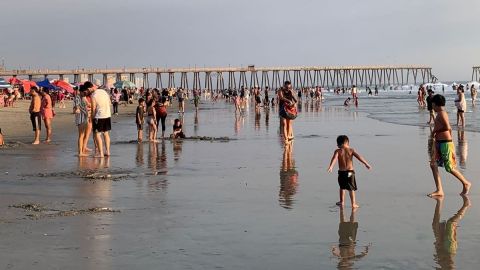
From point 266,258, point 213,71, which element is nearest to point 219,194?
point 266,258

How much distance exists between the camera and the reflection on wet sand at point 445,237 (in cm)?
519

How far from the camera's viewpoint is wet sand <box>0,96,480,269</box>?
17.3 feet

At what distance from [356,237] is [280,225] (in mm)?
800

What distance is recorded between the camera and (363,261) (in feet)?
17.0

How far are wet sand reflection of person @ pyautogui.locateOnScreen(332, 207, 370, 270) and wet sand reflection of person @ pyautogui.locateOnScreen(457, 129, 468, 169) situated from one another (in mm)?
5104

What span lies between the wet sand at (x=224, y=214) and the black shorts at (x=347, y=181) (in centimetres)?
22

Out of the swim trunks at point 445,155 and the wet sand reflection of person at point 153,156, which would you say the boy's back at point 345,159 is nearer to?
the swim trunks at point 445,155

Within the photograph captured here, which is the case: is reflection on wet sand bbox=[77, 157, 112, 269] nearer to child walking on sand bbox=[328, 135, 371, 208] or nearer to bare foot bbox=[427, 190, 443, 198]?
child walking on sand bbox=[328, 135, 371, 208]

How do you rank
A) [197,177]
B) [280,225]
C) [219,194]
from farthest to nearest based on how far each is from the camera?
[197,177] < [219,194] < [280,225]

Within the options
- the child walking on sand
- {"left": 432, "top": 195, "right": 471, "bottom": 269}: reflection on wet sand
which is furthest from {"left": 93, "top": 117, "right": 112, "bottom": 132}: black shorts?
{"left": 432, "top": 195, "right": 471, "bottom": 269}: reflection on wet sand

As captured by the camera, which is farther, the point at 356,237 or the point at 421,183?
the point at 421,183

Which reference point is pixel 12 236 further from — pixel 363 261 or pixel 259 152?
pixel 259 152

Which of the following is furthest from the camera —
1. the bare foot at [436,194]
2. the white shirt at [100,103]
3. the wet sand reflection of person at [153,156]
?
the white shirt at [100,103]

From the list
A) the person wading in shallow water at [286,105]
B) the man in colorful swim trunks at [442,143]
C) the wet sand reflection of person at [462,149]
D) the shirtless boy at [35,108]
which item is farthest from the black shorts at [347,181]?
the shirtless boy at [35,108]
